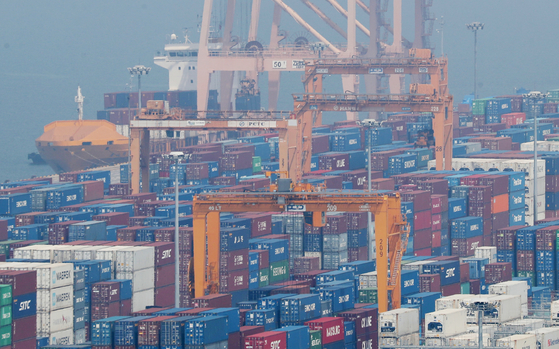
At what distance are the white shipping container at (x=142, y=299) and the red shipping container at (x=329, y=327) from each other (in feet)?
33.1

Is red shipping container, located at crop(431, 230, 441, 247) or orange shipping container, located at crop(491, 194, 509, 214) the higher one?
orange shipping container, located at crop(491, 194, 509, 214)

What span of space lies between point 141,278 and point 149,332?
11.4 meters

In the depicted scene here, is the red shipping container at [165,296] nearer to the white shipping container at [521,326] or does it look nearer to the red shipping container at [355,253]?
the red shipping container at [355,253]

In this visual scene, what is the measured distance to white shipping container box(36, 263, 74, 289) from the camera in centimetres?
4138

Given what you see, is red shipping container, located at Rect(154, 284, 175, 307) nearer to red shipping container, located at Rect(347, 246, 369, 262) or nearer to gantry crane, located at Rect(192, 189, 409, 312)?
gantry crane, located at Rect(192, 189, 409, 312)

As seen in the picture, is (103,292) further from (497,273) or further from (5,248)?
(497,273)

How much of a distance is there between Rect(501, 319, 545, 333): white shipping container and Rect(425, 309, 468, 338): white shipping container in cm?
273

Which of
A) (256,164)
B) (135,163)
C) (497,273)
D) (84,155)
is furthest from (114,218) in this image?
(84,155)

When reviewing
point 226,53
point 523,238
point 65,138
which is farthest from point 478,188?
point 65,138

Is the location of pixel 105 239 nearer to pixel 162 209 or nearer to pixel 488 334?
pixel 162 209

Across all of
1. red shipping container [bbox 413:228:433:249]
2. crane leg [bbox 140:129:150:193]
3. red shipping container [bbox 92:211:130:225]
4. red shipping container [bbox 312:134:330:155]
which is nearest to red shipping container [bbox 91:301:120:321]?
red shipping container [bbox 92:211:130:225]

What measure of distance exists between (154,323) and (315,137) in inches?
2123

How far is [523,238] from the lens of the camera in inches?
2071

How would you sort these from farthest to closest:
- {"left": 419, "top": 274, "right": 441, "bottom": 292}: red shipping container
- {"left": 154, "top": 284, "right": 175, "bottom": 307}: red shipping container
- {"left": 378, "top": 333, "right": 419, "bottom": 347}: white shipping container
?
{"left": 154, "top": 284, "right": 175, "bottom": 307}: red shipping container → {"left": 419, "top": 274, "right": 441, "bottom": 292}: red shipping container → {"left": 378, "top": 333, "right": 419, "bottom": 347}: white shipping container
